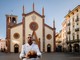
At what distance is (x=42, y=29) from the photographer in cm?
5703

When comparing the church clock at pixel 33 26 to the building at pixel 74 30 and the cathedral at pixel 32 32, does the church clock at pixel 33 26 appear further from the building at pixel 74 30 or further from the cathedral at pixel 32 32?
the building at pixel 74 30

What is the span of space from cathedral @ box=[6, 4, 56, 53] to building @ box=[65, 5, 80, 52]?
171 inches

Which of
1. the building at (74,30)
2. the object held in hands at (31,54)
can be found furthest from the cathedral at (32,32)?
the object held in hands at (31,54)

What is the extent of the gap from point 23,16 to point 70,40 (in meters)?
13.5

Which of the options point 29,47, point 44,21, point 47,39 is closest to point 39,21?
point 44,21

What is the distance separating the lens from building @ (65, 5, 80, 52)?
50688 mm

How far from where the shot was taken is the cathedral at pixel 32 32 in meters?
55.1

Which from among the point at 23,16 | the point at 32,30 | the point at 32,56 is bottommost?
the point at 32,56

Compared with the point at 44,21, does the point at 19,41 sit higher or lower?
lower

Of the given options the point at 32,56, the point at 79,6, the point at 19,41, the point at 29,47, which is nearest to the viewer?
the point at 32,56

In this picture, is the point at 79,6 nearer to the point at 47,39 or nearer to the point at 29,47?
the point at 47,39

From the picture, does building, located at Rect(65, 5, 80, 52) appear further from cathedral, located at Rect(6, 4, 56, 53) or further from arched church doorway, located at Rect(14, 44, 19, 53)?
arched church doorway, located at Rect(14, 44, 19, 53)

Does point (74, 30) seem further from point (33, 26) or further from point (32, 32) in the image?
point (32, 32)

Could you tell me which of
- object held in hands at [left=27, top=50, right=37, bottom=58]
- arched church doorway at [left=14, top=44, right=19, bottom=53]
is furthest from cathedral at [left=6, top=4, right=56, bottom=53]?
object held in hands at [left=27, top=50, right=37, bottom=58]
